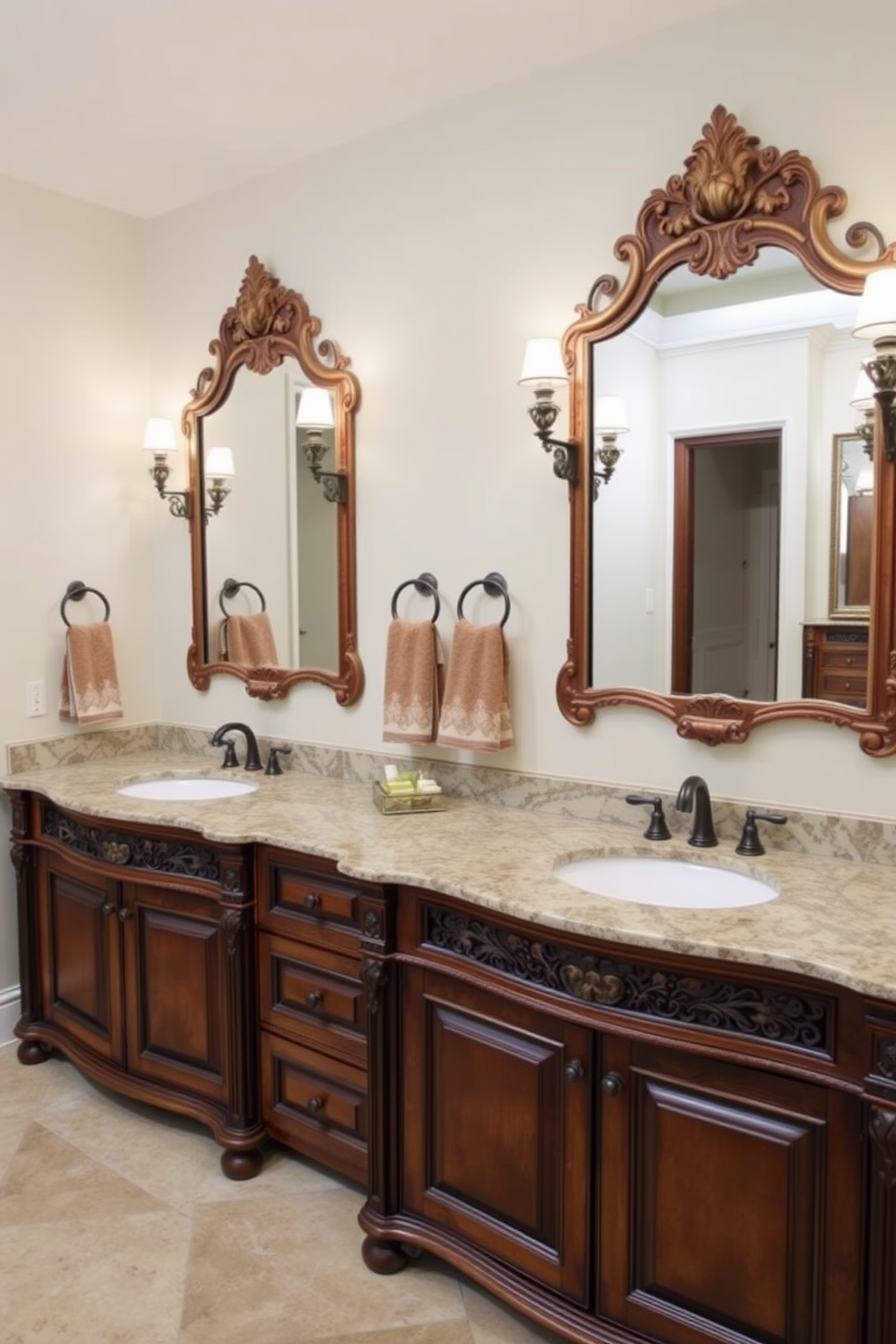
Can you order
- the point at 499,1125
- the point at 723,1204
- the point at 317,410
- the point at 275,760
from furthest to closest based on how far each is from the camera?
the point at 275,760 → the point at 317,410 → the point at 499,1125 → the point at 723,1204

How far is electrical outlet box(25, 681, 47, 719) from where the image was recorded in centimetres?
303

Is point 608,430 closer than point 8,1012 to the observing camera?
Yes

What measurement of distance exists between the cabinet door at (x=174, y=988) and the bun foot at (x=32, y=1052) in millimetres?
523

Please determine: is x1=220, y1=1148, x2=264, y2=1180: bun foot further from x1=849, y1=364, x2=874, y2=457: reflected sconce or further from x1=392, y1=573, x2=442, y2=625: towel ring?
x1=849, y1=364, x2=874, y2=457: reflected sconce

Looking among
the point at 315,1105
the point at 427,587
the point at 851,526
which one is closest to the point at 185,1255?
the point at 315,1105

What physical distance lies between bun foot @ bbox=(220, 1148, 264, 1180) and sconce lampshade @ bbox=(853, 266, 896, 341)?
7.33 feet

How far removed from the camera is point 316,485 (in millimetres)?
2791

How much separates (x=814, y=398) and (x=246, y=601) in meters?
1.80

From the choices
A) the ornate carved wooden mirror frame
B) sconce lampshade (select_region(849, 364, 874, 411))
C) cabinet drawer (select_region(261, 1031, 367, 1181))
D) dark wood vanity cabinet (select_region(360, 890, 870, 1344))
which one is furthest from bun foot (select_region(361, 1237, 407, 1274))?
sconce lampshade (select_region(849, 364, 874, 411))

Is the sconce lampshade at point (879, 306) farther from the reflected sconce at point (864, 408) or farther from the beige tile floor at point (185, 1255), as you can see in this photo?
the beige tile floor at point (185, 1255)

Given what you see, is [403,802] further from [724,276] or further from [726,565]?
[724,276]

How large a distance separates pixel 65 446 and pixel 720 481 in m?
2.08

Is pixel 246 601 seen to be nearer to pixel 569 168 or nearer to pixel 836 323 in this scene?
pixel 569 168

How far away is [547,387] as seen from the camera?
86.6 inches
